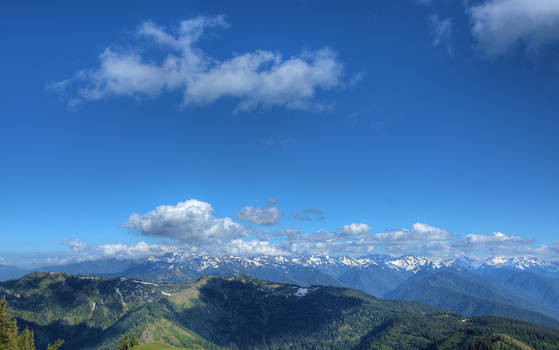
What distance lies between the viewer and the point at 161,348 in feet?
329

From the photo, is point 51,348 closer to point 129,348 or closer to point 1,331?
point 1,331

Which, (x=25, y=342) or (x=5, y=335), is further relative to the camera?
(x=25, y=342)

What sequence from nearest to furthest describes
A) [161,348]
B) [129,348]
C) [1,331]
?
1. [1,331]
2. [129,348]
3. [161,348]

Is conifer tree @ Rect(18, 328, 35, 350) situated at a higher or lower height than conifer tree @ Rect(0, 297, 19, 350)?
lower

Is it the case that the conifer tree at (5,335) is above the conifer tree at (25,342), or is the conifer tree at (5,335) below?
above

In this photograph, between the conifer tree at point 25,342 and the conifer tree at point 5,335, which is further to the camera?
the conifer tree at point 25,342

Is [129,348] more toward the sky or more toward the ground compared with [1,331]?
more toward the ground

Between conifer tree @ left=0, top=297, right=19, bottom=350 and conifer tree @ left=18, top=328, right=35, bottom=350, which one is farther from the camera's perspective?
conifer tree @ left=18, top=328, right=35, bottom=350

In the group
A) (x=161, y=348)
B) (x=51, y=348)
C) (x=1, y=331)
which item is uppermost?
(x=1, y=331)

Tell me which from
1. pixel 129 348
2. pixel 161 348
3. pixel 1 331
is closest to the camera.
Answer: pixel 1 331

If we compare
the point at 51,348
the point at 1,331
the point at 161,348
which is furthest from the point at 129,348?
the point at 1,331

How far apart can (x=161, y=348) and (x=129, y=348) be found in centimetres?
1040

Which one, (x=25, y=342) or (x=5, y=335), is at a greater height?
(x=5, y=335)

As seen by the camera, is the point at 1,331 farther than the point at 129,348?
No
